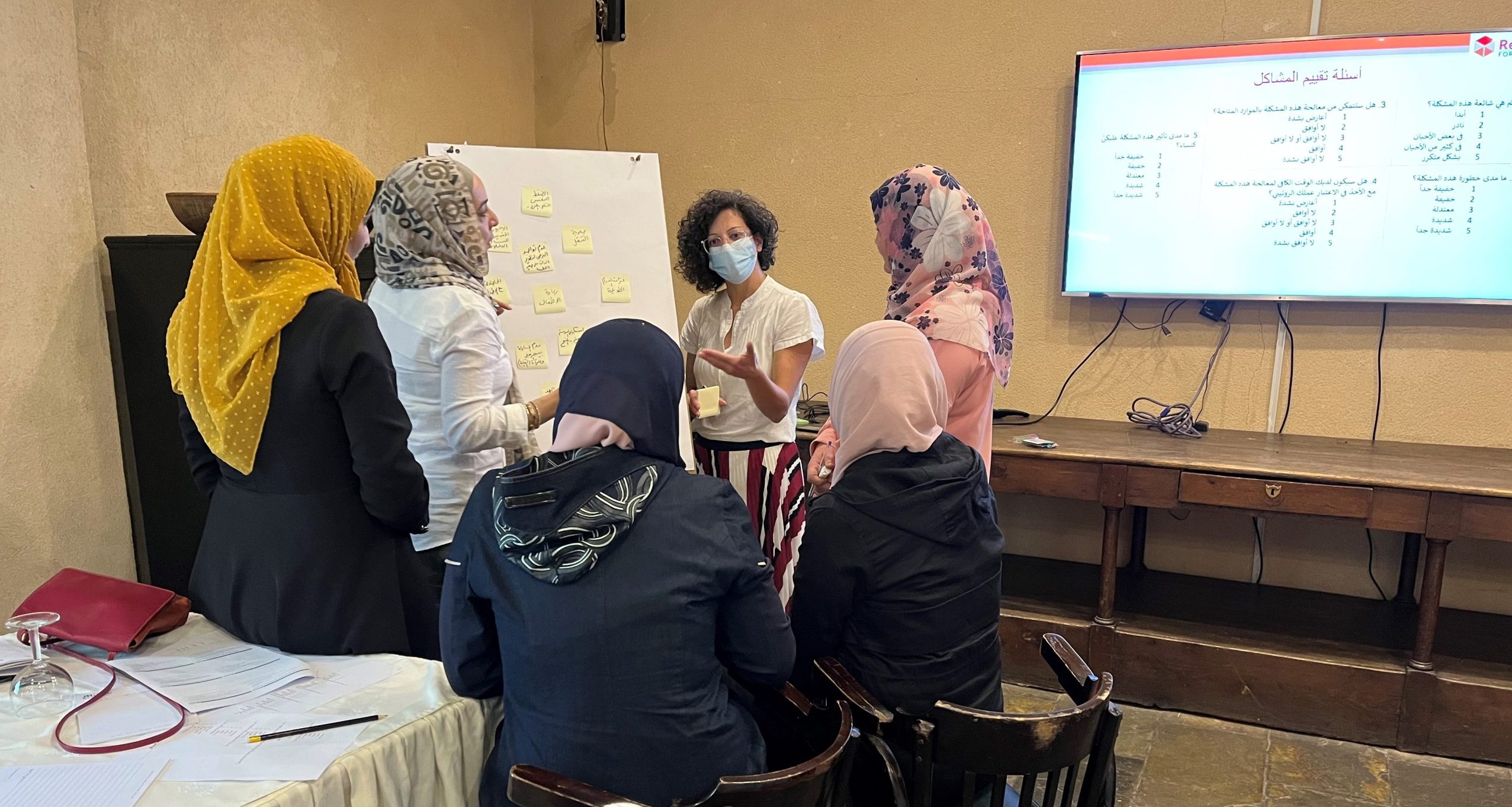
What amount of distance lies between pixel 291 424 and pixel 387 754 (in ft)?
1.76

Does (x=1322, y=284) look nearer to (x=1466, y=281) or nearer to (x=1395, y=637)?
(x=1466, y=281)

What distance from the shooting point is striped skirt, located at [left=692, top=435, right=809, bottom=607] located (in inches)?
99.7

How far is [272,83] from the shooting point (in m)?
2.78

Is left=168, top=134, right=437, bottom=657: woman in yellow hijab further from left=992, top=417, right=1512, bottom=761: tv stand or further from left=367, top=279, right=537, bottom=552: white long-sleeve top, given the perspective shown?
left=992, top=417, right=1512, bottom=761: tv stand

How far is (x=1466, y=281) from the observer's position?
2695 mm

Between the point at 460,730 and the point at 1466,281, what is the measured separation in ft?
9.80

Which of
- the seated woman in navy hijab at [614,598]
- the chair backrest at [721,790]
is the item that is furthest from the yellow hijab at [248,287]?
the chair backrest at [721,790]

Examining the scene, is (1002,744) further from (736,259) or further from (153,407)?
(153,407)

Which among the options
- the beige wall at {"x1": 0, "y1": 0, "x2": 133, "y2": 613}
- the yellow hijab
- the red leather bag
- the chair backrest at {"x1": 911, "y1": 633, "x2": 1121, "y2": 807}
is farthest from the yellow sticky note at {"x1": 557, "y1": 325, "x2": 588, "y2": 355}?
the chair backrest at {"x1": 911, "y1": 633, "x2": 1121, "y2": 807}

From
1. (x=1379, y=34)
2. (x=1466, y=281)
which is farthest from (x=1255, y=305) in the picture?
(x=1379, y=34)

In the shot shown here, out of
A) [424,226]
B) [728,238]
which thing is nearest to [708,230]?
[728,238]

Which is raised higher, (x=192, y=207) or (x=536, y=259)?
(x=192, y=207)

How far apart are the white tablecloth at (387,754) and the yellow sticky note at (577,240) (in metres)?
1.64

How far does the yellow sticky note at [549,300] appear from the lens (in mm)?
2762
